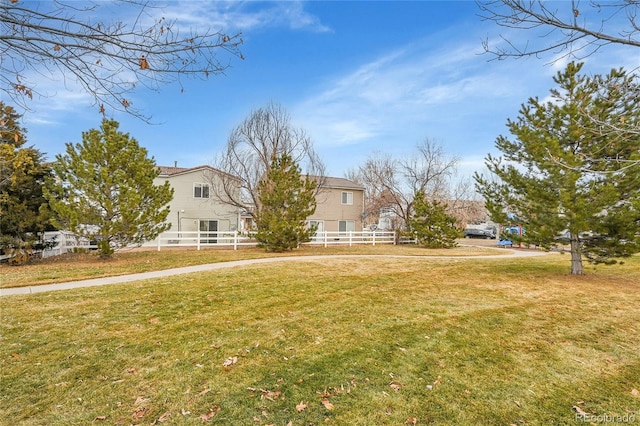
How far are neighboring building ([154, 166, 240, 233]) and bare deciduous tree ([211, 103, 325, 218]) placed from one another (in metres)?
1.24

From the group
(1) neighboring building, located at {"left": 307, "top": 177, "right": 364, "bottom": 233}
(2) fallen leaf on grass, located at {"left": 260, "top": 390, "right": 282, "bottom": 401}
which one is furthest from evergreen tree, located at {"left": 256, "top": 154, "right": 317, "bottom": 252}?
(2) fallen leaf on grass, located at {"left": 260, "top": 390, "right": 282, "bottom": 401}

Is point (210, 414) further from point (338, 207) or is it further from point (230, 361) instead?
point (338, 207)

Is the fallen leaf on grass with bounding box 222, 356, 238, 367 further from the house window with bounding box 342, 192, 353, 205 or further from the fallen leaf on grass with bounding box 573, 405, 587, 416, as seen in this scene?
the house window with bounding box 342, 192, 353, 205

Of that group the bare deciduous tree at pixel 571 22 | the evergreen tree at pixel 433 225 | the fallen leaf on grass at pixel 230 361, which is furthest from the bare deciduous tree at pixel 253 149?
the bare deciduous tree at pixel 571 22

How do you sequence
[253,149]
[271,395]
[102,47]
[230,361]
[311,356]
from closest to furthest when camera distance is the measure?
[102,47] → [271,395] → [230,361] → [311,356] → [253,149]

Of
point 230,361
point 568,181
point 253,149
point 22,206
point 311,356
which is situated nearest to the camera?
point 230,361

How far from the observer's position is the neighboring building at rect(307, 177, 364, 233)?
25.8 meters

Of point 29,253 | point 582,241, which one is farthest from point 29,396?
point 582,241

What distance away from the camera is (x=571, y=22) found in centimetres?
293

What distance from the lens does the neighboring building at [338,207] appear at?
2578cm

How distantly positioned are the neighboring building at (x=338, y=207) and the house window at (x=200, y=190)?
7.76 metres

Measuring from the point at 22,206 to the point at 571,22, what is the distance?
47.4 ft

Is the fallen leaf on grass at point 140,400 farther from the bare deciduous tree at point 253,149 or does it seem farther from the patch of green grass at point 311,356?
the bare deciduous tree at point 253,149

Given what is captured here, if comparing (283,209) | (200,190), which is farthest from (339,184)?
(200,190)
